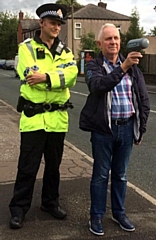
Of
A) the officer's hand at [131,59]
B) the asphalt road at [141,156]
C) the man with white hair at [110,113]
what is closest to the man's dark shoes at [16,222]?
the man with white hair at [110,113]

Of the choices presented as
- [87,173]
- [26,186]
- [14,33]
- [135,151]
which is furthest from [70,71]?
[14,33]

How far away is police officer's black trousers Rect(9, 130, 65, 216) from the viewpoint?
12.9 ft

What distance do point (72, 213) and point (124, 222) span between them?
0.61m

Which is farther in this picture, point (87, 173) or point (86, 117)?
point (87, 173)

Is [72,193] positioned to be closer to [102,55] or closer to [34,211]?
[34,211]

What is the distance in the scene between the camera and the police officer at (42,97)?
389cm

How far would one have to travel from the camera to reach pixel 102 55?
149 inches

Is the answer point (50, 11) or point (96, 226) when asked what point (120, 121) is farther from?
point (50, 11)

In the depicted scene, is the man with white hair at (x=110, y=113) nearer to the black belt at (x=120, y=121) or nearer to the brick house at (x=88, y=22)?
the black belt at (x=120, y=121)

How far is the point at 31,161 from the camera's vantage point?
3969 millimetres

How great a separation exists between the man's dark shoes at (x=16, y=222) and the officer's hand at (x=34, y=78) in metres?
1.28

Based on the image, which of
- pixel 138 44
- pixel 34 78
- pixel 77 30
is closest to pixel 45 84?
pixel 34 78

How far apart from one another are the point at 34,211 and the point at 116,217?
0.87 metres

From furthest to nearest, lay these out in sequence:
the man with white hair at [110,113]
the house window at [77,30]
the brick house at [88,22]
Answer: the house window at [77,30] → the brick house at [88,22] → the man with white hair at [110,113]
